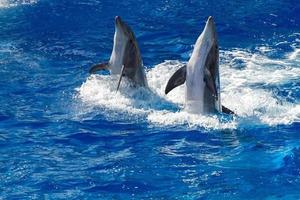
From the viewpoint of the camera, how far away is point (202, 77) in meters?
12.4

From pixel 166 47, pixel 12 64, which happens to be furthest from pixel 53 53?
pixel 166 47

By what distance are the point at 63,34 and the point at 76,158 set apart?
799 centimetres

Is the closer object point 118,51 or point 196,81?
point 196,81

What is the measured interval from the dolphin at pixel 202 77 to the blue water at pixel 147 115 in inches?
9.6

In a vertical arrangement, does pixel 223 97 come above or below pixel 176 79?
below

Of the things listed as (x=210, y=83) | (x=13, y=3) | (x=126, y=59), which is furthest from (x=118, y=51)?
(x=13, y=3)

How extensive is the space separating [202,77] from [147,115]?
1.29 meters

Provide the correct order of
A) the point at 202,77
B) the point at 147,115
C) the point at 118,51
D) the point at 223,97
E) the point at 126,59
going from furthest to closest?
the point at 118,51 < the point at 126,59 < the point at 223,97 < the point at 147,115 < the point at 202,77

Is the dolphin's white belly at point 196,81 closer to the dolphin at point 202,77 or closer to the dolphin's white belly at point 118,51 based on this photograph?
the dolphin at point 202,77

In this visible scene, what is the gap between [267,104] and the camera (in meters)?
13.3

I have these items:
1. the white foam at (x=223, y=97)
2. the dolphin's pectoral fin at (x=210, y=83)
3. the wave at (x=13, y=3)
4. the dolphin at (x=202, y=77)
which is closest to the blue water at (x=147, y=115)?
the white foam at (x=223, y=97)

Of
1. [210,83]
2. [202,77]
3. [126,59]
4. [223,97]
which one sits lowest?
[223,97]

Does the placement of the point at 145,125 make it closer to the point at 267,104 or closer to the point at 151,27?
the point at 267,104

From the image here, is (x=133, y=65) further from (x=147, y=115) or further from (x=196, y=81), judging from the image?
(x=196, y=81)
